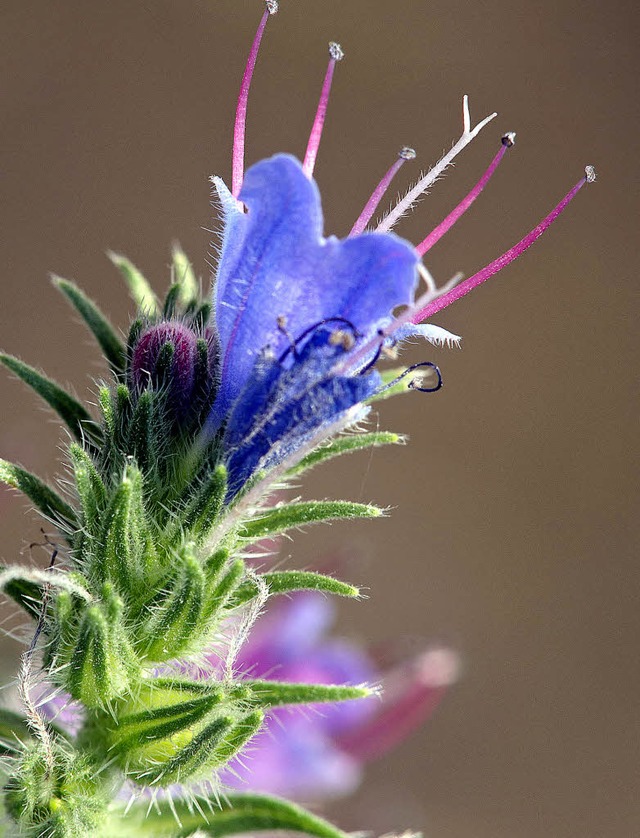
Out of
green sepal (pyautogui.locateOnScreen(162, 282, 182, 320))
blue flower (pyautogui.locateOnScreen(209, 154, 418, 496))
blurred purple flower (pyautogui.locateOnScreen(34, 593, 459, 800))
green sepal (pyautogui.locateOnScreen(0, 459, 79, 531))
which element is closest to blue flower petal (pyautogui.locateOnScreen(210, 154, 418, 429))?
blue flower (pyautogui.locateOnScreen(209, 154, 418, 496))

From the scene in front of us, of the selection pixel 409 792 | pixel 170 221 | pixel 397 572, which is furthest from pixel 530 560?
pixel 170 221

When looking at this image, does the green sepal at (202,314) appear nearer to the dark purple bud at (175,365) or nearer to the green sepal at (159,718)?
the dark purple bud at (175,365)

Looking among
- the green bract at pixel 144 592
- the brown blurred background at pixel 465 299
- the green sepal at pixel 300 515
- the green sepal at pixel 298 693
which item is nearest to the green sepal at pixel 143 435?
the green bract at pixel 144 592

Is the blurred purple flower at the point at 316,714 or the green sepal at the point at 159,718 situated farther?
the blurred purple flower at the point at 316,714

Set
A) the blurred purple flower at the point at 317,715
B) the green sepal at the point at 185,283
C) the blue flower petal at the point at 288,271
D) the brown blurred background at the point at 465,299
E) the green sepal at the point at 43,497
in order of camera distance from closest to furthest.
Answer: the blue flower petal at the point at 288,271
the green sepal at the point at 43,497
the green sepal at the point at 185,283
the blurred purple flower at the point at 317,715
the brown blurred background at the point at 465,299

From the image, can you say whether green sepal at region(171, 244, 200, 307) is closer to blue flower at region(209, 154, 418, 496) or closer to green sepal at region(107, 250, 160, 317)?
green sepal at region(107, 250, 160, 317)

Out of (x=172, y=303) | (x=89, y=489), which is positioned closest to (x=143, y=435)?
(x=89, y=489)

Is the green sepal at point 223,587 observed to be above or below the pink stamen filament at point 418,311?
below
